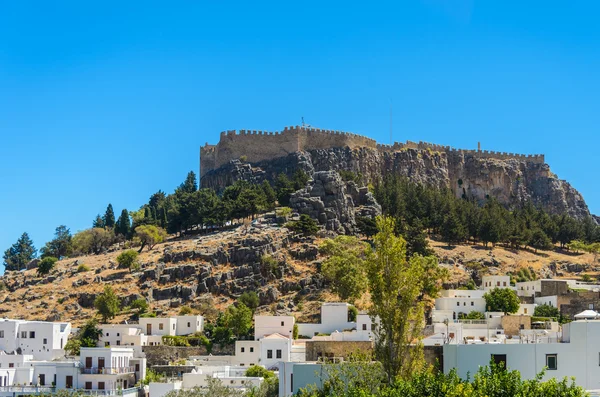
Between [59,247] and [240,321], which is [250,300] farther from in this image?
[59,247]

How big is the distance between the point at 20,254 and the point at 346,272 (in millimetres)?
50861

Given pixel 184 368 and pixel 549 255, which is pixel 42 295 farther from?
pixel 549 255

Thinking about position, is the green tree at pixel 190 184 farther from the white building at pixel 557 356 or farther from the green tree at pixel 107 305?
the white building at pixel 557 356

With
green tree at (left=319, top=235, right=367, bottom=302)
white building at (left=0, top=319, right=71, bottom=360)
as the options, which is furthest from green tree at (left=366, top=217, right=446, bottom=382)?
white building at (left=0, top=319, right=71, bottom=360)

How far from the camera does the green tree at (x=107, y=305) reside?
2926 inches

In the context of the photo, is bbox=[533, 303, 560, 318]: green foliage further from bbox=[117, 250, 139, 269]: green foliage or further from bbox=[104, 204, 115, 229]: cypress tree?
bbox=[104, 204, 115, 229]: cypress tree

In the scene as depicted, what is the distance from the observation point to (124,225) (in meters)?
102

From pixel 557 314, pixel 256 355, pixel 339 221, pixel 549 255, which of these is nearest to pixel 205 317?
pixel 256 355

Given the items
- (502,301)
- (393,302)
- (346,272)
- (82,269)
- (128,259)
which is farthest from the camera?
(82,269)

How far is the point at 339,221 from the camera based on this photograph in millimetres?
90312

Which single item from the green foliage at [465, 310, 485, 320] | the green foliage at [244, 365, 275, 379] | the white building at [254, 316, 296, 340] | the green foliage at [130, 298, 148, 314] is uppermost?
the green foliage at [130, 298, 148, 314]

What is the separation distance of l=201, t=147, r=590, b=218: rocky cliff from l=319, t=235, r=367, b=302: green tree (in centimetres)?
2424

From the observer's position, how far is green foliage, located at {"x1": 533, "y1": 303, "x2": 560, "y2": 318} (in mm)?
70250

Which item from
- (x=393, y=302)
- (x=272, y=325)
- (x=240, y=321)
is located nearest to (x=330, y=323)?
(x=272, y=325)
